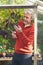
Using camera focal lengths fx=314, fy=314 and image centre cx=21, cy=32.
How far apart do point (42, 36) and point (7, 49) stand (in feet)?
4.28

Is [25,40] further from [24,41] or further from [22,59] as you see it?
[22,59]

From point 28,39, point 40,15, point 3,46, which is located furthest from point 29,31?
point 3,46

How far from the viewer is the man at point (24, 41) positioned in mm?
4094

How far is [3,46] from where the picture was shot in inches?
252

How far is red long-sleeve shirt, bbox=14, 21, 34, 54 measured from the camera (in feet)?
13.4

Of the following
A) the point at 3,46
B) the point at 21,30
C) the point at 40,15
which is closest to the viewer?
the point at 21,30

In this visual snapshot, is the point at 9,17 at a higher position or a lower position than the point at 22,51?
lower

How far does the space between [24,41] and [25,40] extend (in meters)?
0.02

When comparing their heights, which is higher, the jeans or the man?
the man

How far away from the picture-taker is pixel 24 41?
162 inches

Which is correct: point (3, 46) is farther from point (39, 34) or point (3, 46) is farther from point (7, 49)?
point (39, 34)

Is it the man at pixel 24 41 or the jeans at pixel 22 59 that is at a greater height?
the man at pixel 24 41

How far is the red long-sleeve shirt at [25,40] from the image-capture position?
409 cm

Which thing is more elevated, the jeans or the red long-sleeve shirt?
the red long-sleeve shirt
